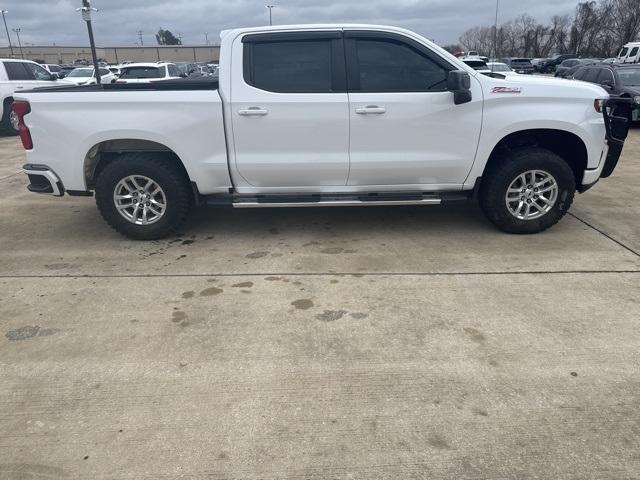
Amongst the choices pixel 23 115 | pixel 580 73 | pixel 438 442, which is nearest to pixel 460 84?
pixel 438 442

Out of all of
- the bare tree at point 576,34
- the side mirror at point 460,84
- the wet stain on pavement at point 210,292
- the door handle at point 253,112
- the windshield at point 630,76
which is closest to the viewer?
the wet stain on pavement at point 210,292

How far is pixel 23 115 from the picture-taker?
16.0 feet

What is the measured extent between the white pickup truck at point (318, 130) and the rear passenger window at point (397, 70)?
0.4 inches

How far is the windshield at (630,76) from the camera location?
12789 millimetres

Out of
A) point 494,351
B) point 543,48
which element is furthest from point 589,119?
point 543,48

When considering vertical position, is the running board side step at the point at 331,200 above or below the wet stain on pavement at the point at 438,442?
above

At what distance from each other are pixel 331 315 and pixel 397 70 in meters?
2.51

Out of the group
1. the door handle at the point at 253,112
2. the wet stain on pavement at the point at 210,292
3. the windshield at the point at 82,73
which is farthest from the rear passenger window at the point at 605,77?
the windshield at the point at 82,73

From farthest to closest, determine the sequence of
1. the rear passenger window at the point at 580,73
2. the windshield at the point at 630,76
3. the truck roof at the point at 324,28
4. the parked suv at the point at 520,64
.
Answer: the parked suv at the point at 520,64, the rear passenger window at the point at 580,73, the windshield at the point at 630,76, the truck roof at the point at 324,28

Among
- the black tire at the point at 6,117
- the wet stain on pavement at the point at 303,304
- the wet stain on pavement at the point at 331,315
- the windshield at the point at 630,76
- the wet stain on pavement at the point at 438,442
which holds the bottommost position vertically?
the wet stain on pavement at the point at 438,442

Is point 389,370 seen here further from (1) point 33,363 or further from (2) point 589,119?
(2) point 589,119

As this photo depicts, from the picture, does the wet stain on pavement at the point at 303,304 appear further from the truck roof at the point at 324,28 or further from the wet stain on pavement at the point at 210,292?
the truck roof at the point at 324,28

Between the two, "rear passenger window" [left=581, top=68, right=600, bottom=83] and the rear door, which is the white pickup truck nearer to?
the rear door

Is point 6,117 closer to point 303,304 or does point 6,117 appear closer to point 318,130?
point 318,130
